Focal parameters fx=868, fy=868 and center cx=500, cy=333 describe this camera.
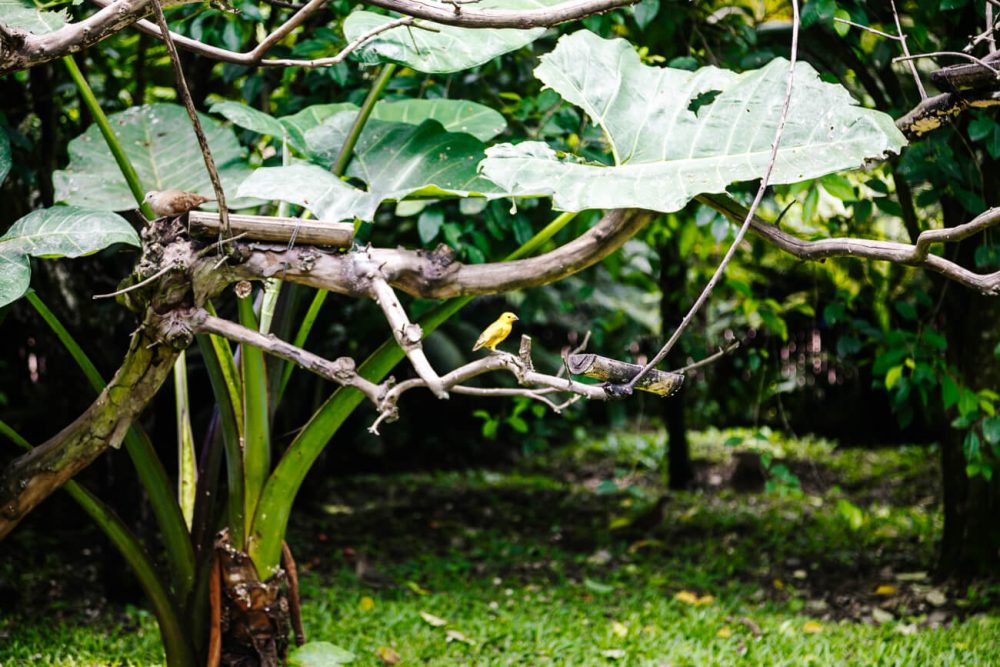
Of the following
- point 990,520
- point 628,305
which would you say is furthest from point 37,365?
point 990,520

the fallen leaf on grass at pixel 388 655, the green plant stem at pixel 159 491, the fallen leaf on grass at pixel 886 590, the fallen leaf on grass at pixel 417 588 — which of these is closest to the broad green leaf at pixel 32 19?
the green plant stem at pixel 159 491

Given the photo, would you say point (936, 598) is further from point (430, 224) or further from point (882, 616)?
point (430, 224)

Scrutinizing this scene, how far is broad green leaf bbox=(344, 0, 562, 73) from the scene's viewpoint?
6.24 ft

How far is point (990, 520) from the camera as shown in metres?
3.19

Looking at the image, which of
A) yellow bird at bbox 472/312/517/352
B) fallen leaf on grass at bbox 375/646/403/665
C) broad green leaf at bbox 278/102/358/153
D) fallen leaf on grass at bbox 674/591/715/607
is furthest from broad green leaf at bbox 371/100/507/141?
fallen leaf on grass at bbox 674/591/715/607

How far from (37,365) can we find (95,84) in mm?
1481

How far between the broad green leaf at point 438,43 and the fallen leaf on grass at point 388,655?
170 centimetres

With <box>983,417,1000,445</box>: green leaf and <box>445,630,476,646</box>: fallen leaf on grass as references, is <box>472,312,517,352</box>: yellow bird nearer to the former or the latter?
<box>445,630,476,646</box>: fallen leaf on grass

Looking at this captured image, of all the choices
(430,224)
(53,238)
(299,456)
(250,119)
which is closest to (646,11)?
(430,224)

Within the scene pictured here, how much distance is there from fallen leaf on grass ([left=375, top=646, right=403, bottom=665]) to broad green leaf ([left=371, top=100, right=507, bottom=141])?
60.3 inches

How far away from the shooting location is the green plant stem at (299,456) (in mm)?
2035

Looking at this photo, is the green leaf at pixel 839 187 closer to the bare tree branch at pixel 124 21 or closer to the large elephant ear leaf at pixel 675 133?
the large elephant ear leaf at pixel 675 133

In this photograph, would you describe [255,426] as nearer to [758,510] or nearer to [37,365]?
[37,365]

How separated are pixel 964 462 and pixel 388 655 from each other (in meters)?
2.21
